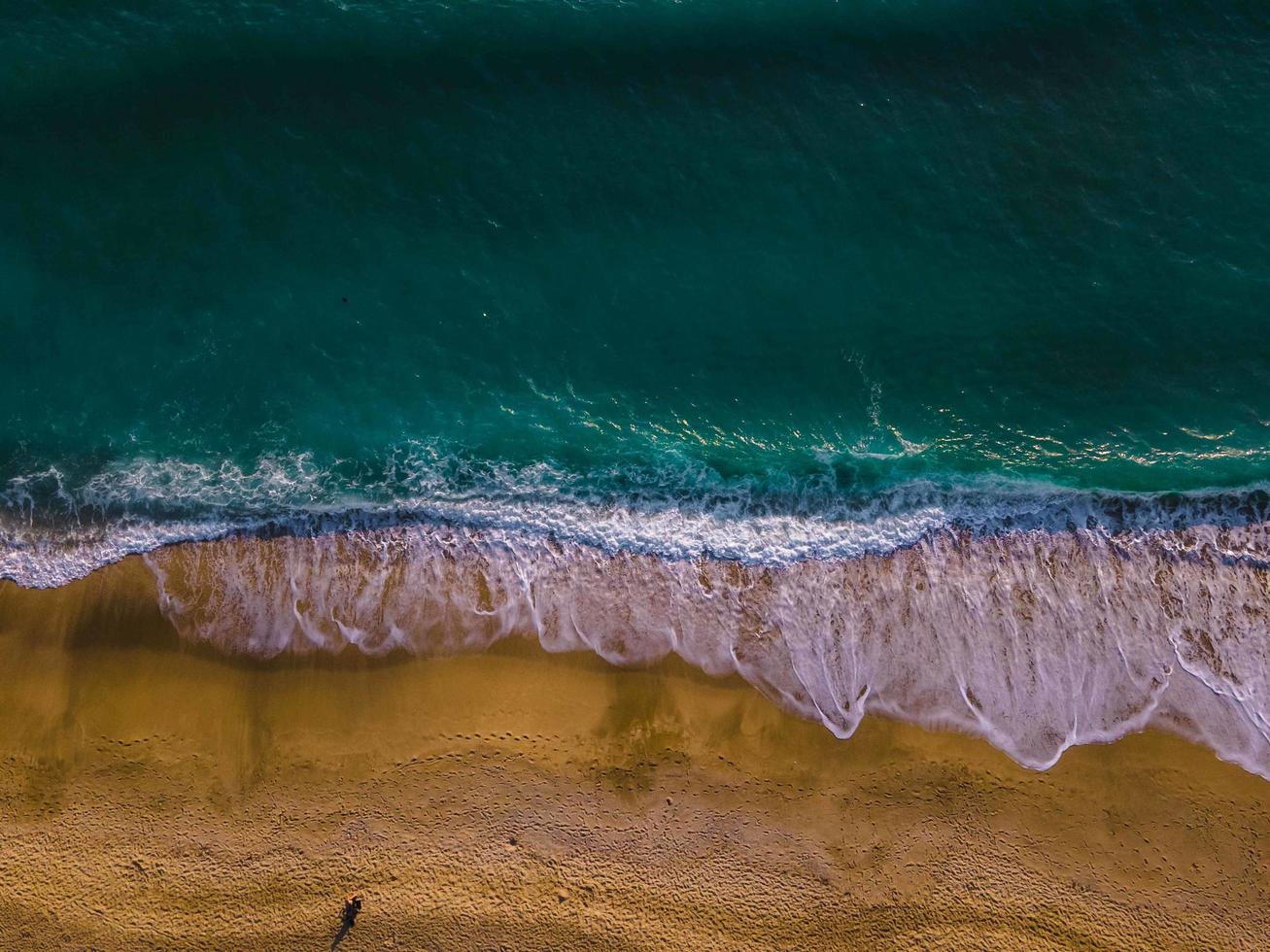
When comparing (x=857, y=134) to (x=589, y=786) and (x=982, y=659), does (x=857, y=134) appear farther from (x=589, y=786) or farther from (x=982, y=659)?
(x=589, y=786)

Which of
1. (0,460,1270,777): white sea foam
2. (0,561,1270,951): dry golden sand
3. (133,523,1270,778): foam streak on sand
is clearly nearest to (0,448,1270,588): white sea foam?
(0,460,1270,777): white sea foam

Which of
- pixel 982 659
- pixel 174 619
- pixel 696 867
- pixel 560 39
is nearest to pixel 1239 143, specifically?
pixel 982 659

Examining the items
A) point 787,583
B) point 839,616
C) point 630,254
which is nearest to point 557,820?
point 787,583

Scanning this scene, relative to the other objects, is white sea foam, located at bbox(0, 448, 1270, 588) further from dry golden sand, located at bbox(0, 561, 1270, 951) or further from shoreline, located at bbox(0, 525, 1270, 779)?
dry golden sand, located at bbox(0, 561, 1270, 951)

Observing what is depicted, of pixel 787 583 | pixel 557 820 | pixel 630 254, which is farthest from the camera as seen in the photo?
pixel 630 254

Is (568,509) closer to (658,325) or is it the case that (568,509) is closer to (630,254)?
(658,325)
